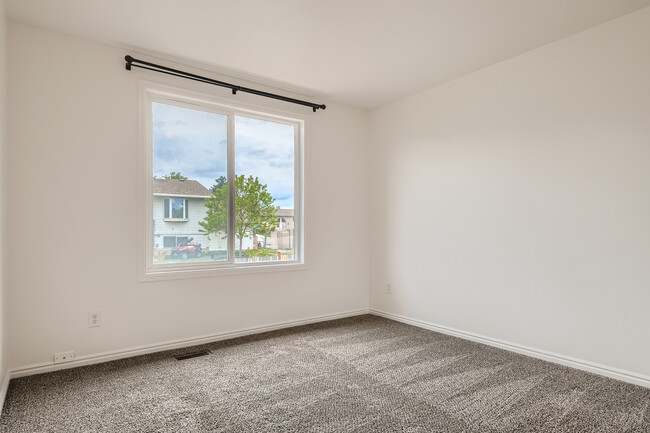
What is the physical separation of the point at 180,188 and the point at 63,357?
1.51 meters

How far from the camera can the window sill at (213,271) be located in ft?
10.2

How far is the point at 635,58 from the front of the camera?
8.24 ft

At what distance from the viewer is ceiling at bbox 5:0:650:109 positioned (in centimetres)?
243

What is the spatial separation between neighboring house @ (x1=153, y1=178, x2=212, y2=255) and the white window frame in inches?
2.8

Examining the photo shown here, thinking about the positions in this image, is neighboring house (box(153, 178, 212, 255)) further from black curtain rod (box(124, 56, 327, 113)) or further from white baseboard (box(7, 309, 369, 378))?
black curtain rod (box(124, 56, 327, 113))

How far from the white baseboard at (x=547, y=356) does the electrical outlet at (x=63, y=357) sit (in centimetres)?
298

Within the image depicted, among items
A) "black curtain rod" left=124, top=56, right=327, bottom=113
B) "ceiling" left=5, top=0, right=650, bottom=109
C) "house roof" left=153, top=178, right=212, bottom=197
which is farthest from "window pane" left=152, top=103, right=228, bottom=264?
"ceiling" left=5, top=0, right=650, bottom=109

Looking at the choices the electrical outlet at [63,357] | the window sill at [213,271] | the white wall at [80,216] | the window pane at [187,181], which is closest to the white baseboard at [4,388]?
the white wall at [80,216]

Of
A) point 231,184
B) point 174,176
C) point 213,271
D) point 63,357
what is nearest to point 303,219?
point 231,184

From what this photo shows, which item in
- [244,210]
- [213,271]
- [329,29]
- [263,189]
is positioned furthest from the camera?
[263,189]

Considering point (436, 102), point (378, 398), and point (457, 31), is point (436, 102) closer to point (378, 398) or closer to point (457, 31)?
Answer: point (457, 31)

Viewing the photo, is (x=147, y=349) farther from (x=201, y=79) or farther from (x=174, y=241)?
(x=201, y=79)

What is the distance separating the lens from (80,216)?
2809 millimetres

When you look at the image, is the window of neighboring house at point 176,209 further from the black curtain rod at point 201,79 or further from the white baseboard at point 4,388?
the white baseboard at point 4,388
